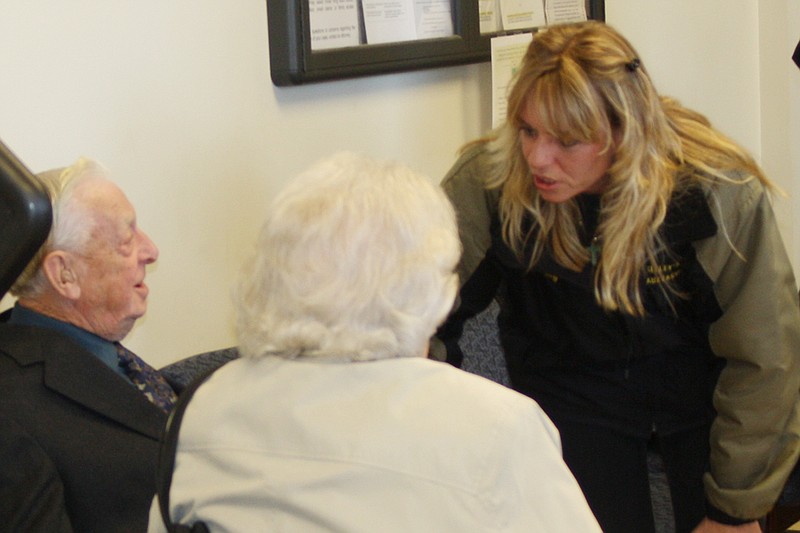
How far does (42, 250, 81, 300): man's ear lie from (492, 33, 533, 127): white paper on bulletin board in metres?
1.29

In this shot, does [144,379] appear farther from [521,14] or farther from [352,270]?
[521,14]

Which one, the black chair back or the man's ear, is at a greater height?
the black chair back


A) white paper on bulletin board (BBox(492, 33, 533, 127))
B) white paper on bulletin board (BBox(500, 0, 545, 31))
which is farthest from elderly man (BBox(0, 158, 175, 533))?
white paper on bulletin board (BBox(500, 0, 545, 31))

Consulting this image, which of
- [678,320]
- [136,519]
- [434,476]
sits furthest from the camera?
[678,320]

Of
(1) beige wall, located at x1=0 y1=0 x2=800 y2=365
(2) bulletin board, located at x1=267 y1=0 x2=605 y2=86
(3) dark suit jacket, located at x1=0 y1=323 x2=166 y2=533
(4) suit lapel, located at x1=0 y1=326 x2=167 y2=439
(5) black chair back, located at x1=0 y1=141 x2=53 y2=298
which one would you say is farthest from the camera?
(2) bulletin board, located at x1=267 y1=0 x2=605 y2=86

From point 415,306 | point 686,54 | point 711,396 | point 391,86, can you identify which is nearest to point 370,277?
point 415,306

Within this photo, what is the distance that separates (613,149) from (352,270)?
904 mm

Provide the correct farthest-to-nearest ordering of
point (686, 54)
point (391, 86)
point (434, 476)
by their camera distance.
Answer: point (686, 54)
point (391, 86)
point (434, 476)

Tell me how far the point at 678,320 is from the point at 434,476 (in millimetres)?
1100

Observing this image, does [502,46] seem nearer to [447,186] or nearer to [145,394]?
[447,186]

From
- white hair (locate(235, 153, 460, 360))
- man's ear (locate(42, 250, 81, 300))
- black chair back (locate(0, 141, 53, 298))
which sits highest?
black chair back (locate(0, 141, 53, 298))

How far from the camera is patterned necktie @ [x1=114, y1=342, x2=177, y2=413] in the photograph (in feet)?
6.39

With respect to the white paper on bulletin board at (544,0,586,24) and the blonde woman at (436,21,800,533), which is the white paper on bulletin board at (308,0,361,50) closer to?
the blonde woman at (436,21,800,533)

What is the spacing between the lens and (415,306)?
1.27m
